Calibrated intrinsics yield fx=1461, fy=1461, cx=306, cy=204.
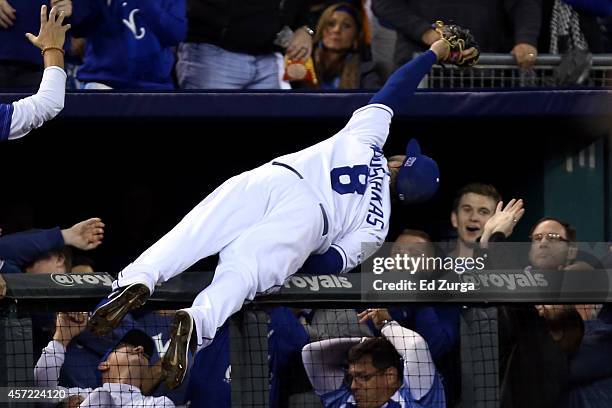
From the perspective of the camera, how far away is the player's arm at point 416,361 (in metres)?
5.34

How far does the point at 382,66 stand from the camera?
27.6 ft

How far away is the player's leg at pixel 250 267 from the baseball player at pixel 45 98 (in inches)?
41.8

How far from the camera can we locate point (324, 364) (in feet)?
17.7

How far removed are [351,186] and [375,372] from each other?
901 mm

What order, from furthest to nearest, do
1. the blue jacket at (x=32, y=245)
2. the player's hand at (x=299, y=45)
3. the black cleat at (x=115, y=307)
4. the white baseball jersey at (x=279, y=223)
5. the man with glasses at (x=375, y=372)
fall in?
the player's hand at (x=299, y=45)
the blue jacket at (x=32, y=245)
the man with glasses at (x=375, y=372)
the white baseball jersey at (x=279, y=223)
the black cleat at (x=115, y=307)

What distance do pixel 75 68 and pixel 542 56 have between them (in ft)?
8.39

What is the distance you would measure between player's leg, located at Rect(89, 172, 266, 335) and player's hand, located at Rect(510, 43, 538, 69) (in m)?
2.36

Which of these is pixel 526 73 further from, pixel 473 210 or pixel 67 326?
pixel 67 326

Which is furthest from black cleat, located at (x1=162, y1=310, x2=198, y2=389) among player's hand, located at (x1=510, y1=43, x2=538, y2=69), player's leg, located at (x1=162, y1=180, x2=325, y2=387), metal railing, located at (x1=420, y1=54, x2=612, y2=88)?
player's hand, located at (x1=510, y1=43, x2=538, y2=69)

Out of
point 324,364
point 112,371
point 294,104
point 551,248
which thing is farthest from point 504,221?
point 112,371

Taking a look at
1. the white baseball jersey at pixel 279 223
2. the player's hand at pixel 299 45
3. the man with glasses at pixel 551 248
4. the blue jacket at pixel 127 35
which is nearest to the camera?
the white baseball jersey at pixel 279 223

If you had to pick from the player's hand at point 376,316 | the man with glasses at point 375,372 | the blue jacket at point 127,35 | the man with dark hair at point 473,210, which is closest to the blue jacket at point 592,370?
the man with glasses at point 375,372

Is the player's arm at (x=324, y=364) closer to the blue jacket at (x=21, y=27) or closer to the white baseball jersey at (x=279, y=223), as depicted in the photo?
the white baseball jersey at (x=279, y=223)

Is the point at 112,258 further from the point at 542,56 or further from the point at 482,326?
the point at 482,326
